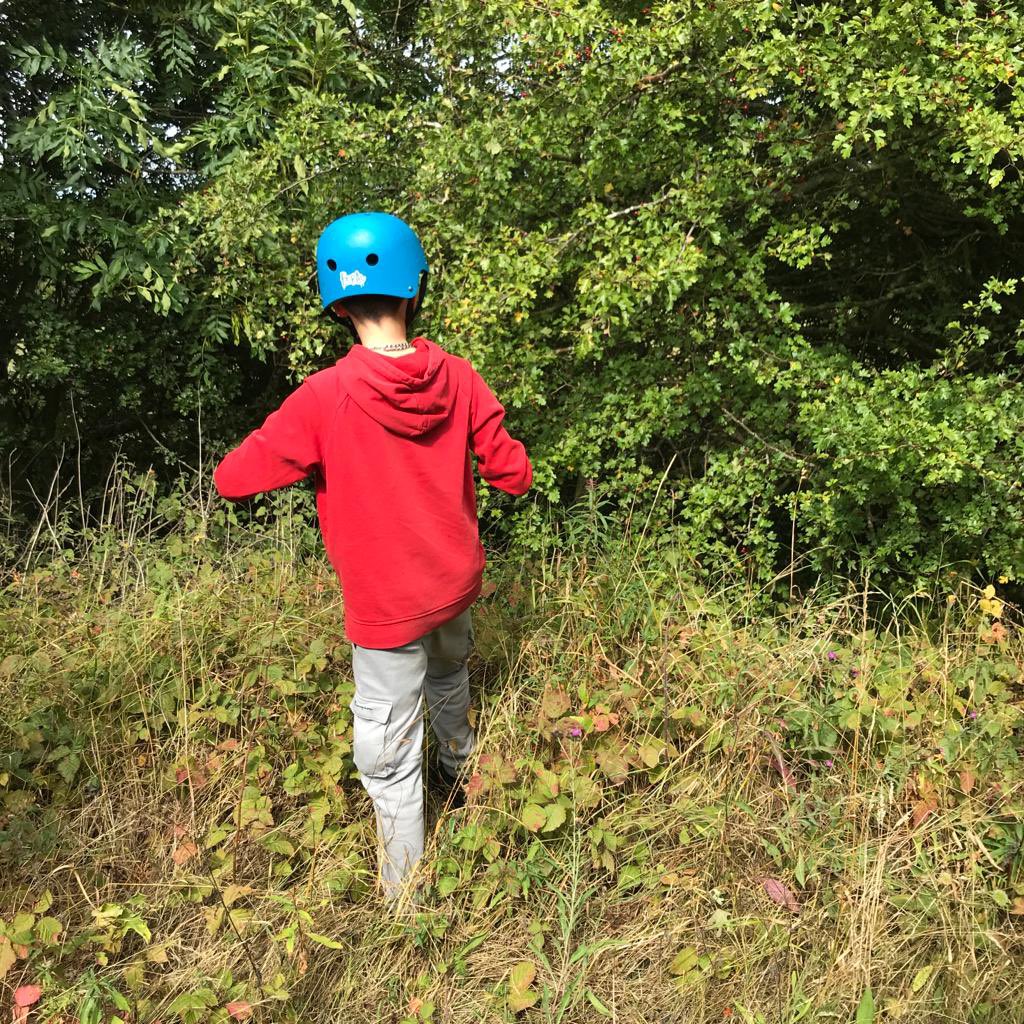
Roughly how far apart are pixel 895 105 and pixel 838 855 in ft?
8.32

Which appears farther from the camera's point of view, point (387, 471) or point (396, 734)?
point (396, 734)

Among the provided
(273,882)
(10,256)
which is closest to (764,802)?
(273,882)

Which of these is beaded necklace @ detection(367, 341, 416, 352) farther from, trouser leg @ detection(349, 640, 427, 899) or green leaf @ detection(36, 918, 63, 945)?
green leaf @ detection(36, 918, 63, 945)

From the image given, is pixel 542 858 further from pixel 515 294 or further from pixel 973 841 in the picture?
pixel 515 294

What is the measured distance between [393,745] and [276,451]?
32.3 inches

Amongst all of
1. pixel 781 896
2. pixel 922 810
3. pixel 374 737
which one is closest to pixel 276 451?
pixel 374 737

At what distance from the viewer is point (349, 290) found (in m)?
1.95

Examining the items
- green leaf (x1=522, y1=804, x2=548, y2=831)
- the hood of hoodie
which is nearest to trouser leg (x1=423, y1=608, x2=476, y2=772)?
green leaf (x1=522, y1=804, x2=548, y2=831)

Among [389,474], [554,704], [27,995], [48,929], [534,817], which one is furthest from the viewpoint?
[554,704]

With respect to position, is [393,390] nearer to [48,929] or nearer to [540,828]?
[540,828]

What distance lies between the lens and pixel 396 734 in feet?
6.91

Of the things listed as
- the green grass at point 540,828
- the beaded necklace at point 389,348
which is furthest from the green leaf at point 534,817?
the beaded necklace at point 389,348

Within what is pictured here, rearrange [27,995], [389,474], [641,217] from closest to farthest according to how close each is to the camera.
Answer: [27,995], [389,474], [641,217]

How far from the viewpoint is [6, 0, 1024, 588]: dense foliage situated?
2.98 metres
